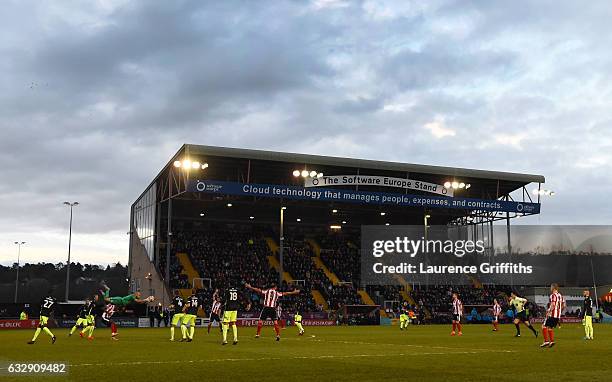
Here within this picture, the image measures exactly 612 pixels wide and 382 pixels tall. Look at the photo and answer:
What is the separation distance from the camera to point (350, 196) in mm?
61281

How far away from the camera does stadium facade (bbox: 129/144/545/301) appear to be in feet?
192

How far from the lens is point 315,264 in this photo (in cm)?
7406

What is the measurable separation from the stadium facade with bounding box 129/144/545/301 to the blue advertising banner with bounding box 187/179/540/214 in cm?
9

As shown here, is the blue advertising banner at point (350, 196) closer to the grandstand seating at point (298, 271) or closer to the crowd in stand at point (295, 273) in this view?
the crowd in stand at point (295, 273)

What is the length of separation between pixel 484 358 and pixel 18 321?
41451 mm

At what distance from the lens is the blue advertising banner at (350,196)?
56688 mm

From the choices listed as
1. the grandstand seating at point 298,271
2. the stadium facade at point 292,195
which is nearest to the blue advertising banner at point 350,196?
the stadium facade at point 292,195

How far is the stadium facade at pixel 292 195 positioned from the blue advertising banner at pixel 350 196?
0.09m

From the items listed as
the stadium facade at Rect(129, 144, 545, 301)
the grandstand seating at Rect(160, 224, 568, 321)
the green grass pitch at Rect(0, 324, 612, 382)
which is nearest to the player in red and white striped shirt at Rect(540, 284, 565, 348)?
the green grass pitch at Rect(0, 324, 612, 382)

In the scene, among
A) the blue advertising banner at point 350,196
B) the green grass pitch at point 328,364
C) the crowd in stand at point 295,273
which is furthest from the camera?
the crowd in stand at point 295,273

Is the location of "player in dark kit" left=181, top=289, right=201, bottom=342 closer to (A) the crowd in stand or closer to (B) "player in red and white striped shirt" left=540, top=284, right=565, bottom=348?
(B) "player in red and white striped shirt" left=540, top=284, right=565, bottom=348

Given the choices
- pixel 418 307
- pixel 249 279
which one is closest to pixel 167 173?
pixel 249 279

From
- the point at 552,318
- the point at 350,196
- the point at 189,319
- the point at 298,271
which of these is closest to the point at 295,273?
the point at 298,271

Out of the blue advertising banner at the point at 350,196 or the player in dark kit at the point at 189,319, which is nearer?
the player in dark kit at the point at 189,319
